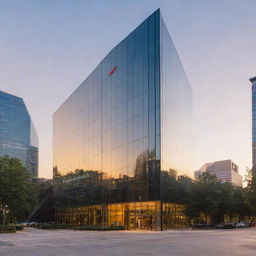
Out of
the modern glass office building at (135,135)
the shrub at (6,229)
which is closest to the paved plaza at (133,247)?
the shrub at (6,229)

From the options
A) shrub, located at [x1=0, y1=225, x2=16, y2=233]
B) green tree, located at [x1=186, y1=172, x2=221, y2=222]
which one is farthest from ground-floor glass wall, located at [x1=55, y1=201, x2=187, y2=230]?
shrub, located at [x1=0, y1=225, x2=16, y2=233]

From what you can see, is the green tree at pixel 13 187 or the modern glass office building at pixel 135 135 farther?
the green tree at pixel 13 187

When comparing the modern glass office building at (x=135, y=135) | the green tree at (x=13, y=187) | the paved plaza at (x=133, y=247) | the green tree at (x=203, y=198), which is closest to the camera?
the paved plaza at (x=133, y=247)

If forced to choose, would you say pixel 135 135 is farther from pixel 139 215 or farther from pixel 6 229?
pixel 6 229

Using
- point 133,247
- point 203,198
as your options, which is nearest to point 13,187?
point 203,198

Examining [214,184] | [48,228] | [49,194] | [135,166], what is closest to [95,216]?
[48,228]

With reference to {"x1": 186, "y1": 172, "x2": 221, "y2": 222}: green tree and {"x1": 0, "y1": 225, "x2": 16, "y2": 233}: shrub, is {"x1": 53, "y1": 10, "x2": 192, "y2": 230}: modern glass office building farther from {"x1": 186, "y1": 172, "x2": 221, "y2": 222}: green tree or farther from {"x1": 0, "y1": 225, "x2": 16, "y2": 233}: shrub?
{"x1": 0, "y1": 225, "x2": 16, "y2": 233}: shrub

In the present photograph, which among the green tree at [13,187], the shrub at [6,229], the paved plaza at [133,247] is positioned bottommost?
the shrub at [6,229]

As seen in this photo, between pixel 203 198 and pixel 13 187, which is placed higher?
pixel 13 187

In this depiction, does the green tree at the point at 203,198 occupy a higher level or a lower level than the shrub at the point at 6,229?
higher

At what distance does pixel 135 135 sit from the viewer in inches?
2089

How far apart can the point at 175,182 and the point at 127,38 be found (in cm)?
2475

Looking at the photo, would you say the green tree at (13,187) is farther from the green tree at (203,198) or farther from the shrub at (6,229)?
the green tree at (203,198)

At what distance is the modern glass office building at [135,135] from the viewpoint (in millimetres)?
50156
